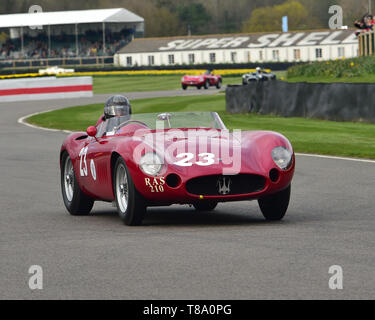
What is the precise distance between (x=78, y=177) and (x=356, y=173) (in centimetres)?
483

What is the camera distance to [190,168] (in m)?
8.66

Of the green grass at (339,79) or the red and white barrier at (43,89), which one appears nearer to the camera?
the green grass at (339,79)

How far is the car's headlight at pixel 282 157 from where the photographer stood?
8.99m

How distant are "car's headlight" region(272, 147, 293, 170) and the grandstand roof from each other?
112m

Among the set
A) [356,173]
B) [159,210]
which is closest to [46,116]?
[356,173]

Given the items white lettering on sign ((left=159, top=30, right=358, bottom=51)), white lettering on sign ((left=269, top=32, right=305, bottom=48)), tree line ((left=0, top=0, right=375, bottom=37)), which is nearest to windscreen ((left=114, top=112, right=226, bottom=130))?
white lettering on sign ((left=159, top=30, right=358, bottom=51))

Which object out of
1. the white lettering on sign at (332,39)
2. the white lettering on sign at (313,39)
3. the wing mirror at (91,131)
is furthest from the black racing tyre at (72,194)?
the white lettering on sign at (313,39)

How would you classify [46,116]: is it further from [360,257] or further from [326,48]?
[326,48]

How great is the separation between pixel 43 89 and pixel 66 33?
80121 millimetres

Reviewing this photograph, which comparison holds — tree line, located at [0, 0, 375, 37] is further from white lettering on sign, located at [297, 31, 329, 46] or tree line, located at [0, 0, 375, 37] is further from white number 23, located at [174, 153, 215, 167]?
white number 23, located at [174, 153, 215, 167]

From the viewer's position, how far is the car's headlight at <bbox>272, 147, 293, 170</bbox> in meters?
8.99

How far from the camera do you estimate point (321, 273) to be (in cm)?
630

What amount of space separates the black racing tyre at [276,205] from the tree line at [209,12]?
15227cm

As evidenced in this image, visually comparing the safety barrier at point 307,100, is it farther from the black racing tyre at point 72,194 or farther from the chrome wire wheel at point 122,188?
the chrome wire wheel at point 122,188
